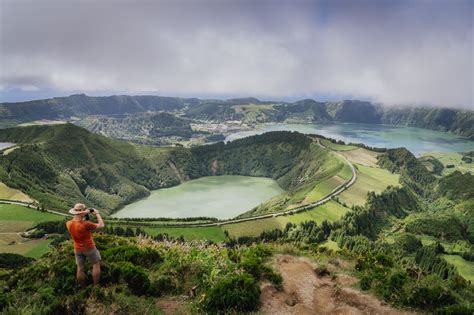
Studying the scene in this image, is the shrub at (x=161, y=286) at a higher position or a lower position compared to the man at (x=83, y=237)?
lower

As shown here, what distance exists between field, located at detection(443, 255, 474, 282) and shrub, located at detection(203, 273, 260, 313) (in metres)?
97.2

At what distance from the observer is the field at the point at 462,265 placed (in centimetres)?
9409

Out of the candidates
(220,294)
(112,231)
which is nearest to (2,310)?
(220,294)

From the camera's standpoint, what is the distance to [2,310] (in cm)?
1473

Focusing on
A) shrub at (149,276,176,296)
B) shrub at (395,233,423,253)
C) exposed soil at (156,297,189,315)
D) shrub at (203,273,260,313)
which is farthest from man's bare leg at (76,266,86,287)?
shrub at (395,233,423,253)

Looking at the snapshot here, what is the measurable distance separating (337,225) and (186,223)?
5166 cm

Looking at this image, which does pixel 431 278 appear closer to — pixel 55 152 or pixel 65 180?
→ pixel 65 180

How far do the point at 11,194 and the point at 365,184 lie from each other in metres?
149

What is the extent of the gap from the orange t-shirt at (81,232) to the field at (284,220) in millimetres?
94445

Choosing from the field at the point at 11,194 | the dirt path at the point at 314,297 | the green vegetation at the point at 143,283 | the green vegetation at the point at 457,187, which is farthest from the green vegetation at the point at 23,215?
the green vegetation at the point at 457,187

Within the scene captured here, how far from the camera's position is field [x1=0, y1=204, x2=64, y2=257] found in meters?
79.8

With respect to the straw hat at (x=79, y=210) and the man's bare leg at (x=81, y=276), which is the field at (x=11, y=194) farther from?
the straw hat at (x=79, y=210)

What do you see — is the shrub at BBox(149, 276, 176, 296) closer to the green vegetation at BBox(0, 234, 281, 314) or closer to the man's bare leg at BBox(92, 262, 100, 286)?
the green vegetation at BBox(0, 234, 281, 314)

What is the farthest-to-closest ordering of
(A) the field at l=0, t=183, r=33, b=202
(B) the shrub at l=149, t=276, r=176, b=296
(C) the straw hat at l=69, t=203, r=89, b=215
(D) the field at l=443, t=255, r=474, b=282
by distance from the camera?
(A) the field at l=0, t=183, r=33, b=202 < (D) the field at l=443, t=255, r=474, b=282 < (B) the shrub at l=149, t=276, r=176, b=296 < (C) the straw hat at l=69, t=203, r=89, b=215
